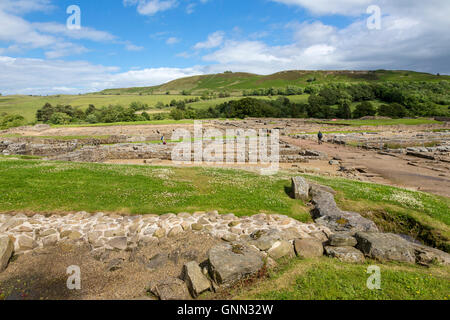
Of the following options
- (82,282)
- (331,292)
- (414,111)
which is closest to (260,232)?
(331,292)

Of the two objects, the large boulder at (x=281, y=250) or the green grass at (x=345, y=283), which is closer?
the green grass at (x=345, y=283)

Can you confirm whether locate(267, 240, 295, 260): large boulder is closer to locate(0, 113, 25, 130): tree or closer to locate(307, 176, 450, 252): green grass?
locate(307, 176, 450, 252): green grass

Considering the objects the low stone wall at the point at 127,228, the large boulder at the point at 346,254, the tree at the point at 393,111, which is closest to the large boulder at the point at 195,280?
the low stone wall at the point at 127,228

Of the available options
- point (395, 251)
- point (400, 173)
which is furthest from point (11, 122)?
point (395, 251)

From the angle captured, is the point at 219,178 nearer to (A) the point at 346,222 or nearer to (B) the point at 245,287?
(A) the point at 346,222

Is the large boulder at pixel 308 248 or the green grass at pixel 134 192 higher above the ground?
the green grass at pixel 134 192

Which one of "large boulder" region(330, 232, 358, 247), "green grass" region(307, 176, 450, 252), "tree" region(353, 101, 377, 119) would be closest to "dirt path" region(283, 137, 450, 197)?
"green grass" region(307, 176, 450, 252)

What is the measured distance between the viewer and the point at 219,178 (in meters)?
14.3

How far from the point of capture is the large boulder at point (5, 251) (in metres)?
6.38

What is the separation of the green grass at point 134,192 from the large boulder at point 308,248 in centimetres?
277

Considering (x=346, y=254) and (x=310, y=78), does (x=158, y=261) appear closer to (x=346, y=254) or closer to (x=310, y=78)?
(x=346, y=254)

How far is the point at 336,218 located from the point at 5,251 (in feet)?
36.7

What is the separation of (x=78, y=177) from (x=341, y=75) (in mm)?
182862

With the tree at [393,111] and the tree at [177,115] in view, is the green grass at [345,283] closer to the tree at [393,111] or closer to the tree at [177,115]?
the tree at [177,115]
